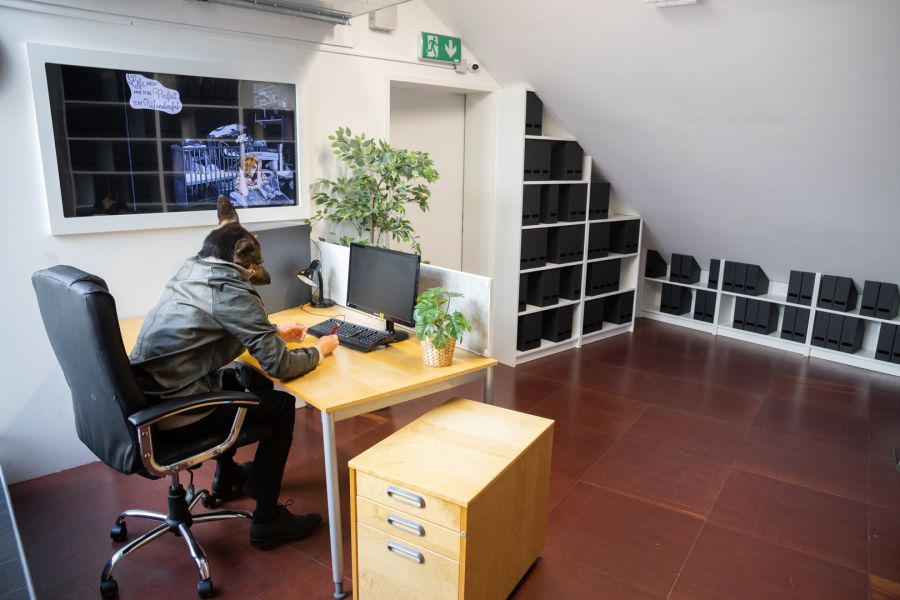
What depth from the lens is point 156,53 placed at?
310 centimetres

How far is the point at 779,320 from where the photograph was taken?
18.8 feet

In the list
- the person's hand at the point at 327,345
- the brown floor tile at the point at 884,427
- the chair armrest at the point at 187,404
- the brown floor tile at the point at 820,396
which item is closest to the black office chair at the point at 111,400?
the chair armrest at the point at 187,404

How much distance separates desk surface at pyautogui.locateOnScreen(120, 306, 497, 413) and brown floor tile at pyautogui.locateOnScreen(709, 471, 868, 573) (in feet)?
4.75

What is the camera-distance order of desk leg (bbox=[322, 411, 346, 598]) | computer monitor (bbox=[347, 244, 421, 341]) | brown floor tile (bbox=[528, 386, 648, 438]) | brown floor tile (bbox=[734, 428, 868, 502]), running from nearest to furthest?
desk leg (bbox=[322, 411, 346, 598]), computer monitor (bbox=[347, 244, 421, 341]), brown floor tile (bbox=[734, 428, 868, 502]), brown floor tile (bbox=[528, 386, 648, 438])

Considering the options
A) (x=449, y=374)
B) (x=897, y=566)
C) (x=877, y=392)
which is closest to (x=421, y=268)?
(x=449, y=374)

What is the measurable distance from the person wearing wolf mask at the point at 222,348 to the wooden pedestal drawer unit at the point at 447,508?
1.77 feet

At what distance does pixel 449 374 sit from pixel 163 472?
A: 111cm

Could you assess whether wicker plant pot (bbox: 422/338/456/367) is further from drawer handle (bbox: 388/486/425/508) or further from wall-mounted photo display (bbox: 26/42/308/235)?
wall-mounted photo display (bbox: 26/42/308/235)

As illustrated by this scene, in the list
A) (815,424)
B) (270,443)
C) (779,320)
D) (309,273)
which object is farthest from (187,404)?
(779,320)

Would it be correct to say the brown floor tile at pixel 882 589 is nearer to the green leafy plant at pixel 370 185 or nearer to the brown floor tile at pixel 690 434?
the brown floor tile at pixel 690 434

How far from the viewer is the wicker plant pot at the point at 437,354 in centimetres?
257

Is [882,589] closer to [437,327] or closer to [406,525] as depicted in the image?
[406,525]

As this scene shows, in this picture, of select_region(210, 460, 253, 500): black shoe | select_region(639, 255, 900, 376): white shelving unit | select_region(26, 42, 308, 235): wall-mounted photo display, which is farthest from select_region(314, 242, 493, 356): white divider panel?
select_region(639, 255, 900, 376): white shelving unit

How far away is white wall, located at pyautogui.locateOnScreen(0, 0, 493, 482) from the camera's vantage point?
2803 millimetres
